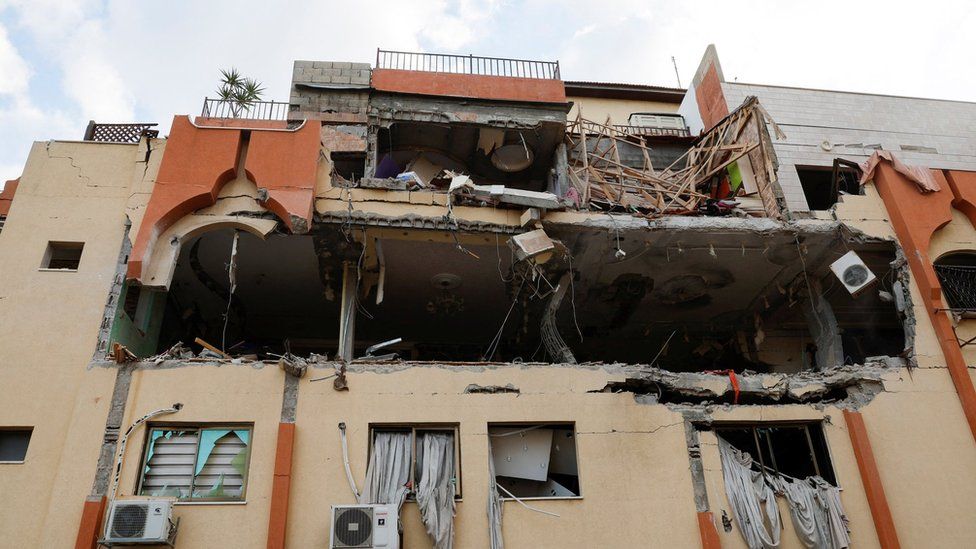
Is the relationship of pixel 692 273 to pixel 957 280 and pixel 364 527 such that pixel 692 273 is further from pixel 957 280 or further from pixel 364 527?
pixel 364 527

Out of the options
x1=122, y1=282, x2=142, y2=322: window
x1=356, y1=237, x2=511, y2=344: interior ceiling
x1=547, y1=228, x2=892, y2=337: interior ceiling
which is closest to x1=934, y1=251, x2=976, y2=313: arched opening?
x1=547, y1=228, x2=892, y2=337: interior ceiling

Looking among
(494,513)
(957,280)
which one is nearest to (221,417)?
(494,513)

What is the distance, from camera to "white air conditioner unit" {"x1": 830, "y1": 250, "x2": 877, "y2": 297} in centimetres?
1257

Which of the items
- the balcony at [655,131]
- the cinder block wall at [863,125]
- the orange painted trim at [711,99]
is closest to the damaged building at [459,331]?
the cinder block wall at [863,125]

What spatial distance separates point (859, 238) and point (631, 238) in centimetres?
465

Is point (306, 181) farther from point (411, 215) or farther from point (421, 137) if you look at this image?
point (421, 137)

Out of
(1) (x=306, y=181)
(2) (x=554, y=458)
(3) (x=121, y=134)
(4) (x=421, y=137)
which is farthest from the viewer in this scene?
(4) (x=421, y=137)

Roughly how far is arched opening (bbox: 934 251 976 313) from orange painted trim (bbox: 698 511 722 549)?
6834 mm

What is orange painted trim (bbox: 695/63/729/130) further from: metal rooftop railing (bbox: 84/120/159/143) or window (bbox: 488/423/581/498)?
metal rooftop railing (bbox: 84/120/159/143)

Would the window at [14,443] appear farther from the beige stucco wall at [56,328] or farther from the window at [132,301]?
the window at [132,301]

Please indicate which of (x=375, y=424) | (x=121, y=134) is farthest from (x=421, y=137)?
(x=375, y=424)

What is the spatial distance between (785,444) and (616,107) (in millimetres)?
13627

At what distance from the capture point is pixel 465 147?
16.0 metres

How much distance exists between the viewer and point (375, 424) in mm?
10617
